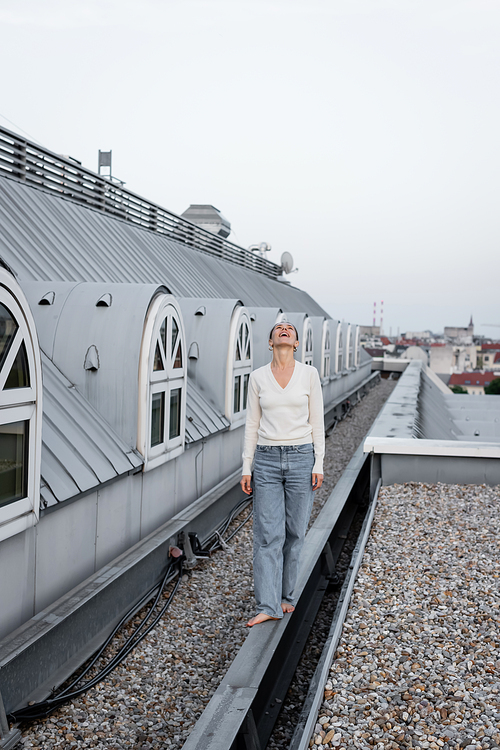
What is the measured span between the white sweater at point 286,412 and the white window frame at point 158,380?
1.89 meters

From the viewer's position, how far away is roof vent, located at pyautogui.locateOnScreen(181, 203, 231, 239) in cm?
2805

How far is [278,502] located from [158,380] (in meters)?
2.45

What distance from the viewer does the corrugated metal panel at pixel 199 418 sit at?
795cm

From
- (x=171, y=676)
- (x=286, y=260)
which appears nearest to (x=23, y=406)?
(x=171, y=676)

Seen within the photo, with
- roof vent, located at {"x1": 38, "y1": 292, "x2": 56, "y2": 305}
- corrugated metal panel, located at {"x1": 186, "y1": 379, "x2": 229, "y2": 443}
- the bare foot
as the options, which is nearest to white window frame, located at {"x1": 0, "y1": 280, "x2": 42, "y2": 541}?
the bare foot

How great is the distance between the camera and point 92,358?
620 centimetres

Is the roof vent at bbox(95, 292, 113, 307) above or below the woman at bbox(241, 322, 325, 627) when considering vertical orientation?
above

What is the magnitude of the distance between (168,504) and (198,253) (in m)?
11.7

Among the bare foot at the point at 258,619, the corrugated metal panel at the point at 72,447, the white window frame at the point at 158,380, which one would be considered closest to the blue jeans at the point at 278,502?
the bare foot at the point at 258,619

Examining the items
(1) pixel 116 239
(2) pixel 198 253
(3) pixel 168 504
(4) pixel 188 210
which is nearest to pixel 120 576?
(3) pixel 168 504

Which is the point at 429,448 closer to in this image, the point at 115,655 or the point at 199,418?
the point at 199,418

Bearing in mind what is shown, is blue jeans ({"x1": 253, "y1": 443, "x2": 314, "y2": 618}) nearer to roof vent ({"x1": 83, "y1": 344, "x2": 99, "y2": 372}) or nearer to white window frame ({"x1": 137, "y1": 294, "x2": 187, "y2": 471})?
white window frame ({"x1": 137, "y1": 294, "x2": 187, "y2": 471})

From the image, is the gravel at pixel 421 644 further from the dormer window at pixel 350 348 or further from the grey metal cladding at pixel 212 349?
the dormer window at pixel 350 348

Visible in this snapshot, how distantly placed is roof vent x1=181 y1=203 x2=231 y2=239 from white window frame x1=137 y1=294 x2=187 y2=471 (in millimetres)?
21455
